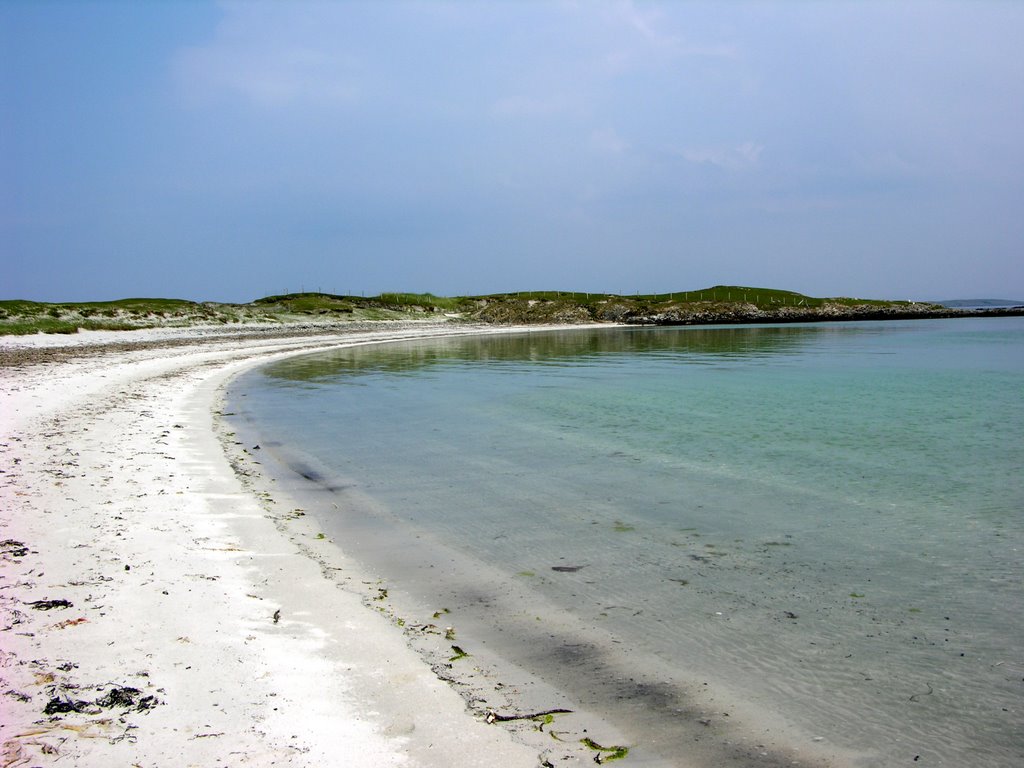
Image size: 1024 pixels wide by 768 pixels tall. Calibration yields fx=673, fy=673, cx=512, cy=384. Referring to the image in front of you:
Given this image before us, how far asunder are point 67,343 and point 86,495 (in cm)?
3050

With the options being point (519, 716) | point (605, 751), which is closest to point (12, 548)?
point (519, 716)

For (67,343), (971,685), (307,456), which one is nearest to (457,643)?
(971,685)

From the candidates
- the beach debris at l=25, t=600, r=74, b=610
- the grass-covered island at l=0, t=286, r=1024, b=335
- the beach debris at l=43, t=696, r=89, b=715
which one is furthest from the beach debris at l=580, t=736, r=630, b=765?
the grass-covered island at l=0, t=286, r=1024, b=335

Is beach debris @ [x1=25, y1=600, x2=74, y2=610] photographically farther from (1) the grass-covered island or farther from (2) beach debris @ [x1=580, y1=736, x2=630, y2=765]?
(1) the grass-covered island

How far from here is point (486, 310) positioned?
292ft

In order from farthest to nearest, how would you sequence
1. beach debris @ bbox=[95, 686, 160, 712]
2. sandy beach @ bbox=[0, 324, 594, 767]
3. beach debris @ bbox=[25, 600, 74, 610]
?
beach debris @ bbox=[25, 600, 74, 610] < beach debris @ bbox=[95, 686, 160, 712] < sandy beach @ bbox=[0, 324, 594, 767]

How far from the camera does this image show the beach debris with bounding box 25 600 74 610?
4.51 m

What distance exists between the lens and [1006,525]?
7.39m

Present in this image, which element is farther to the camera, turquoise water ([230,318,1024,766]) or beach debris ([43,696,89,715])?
turquoise water ([230,318,1024,766])

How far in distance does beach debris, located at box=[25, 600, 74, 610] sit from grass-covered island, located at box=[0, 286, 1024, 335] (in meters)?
37.7

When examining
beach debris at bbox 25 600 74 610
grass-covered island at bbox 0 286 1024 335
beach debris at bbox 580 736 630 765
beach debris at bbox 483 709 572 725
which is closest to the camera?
beach debris at bbox 580 736 630 765

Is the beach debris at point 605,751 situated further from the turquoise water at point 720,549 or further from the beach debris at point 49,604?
the beach debris at point 49,604

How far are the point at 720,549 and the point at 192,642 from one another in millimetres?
4705

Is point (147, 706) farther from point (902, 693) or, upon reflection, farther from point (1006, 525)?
point (1006, 525)
